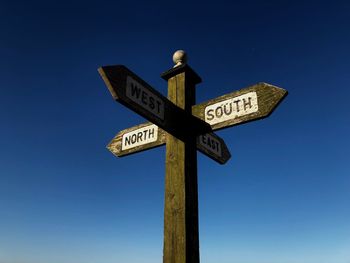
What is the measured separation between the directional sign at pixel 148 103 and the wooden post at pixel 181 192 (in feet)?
0.21

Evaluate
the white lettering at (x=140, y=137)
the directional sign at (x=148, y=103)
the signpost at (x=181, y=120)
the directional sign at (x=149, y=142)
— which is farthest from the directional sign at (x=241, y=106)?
the white lettering at (x=140, y=137)

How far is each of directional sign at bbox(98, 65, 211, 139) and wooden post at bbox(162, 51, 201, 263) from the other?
2.5 inches

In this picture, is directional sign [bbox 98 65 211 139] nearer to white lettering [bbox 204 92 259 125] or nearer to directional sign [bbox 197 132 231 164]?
white lettering [bbox 204 92 259 125]

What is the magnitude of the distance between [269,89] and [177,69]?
0.91 metres

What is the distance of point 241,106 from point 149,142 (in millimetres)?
926

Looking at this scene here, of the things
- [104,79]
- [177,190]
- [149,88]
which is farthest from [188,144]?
[104,79]

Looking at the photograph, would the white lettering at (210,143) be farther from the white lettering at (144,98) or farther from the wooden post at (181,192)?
the white lettering at (144,98)

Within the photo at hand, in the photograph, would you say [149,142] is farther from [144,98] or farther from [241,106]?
[241,106]

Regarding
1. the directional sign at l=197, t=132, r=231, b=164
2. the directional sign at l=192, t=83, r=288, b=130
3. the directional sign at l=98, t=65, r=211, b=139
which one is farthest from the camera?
the directional sign at l=197, t=132, r=231, b=164

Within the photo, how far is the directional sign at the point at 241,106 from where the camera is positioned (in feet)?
8.30

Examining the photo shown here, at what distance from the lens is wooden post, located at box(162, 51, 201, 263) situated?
231 centimetres

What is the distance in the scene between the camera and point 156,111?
2.50 metres

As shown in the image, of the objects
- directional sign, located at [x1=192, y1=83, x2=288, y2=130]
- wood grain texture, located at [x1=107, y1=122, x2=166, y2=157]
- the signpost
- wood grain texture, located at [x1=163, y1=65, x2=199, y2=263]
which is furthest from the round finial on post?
wood grain texture, located at [x1=107, y1=122, x2=166, y2=157]

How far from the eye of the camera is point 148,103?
2447mm
